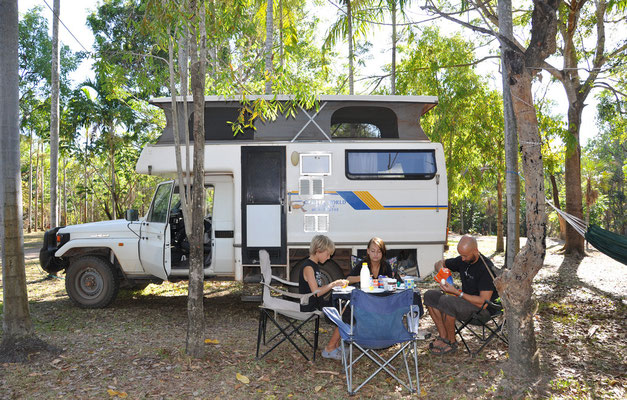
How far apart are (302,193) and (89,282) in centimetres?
339

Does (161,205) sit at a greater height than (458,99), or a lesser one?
lesser

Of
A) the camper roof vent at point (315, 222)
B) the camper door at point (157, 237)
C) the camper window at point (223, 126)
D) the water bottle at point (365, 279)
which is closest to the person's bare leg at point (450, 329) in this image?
the water bottle at point (365, 279)

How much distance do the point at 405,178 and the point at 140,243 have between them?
3872 mm

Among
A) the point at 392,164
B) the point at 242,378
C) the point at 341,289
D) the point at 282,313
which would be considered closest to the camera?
the point at 242,378

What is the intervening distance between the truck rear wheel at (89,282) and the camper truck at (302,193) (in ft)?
0.09

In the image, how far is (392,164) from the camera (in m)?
6.82

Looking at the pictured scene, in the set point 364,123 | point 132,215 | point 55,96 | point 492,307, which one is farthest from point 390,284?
point 55,96

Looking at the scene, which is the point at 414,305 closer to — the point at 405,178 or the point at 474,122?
the point at 405,178

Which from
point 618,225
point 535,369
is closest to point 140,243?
point 535,369

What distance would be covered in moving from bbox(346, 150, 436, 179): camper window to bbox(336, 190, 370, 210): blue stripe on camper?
29cm

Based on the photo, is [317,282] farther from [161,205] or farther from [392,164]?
[161,205]

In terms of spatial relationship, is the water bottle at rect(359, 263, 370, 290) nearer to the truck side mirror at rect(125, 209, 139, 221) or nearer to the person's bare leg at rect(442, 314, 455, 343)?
the person's bare leg at rect(442, 314, 455, 343)

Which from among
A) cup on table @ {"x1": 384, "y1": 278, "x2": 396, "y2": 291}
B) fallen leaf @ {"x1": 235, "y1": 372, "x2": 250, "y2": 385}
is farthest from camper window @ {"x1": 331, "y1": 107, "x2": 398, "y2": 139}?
fallen leaf @ {"x1": 235, "y1": 372, "x2": 250, "y2": 385}

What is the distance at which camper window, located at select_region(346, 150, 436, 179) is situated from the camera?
678 cm
